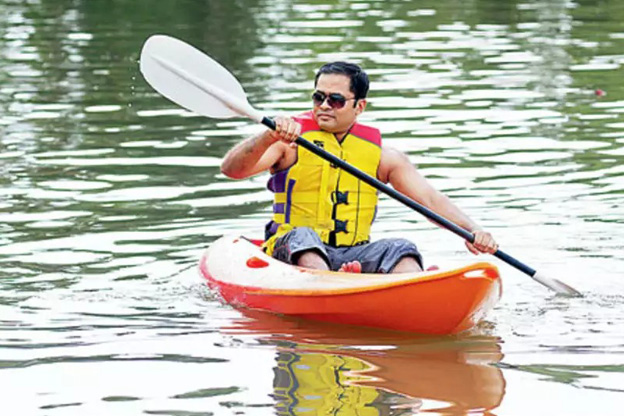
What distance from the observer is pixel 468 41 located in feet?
58.5

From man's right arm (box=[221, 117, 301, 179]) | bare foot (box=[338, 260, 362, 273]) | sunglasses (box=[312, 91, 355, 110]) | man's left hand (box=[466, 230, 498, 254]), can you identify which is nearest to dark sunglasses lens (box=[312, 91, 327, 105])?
sunglasses (box=[312, 91, 355, 110])

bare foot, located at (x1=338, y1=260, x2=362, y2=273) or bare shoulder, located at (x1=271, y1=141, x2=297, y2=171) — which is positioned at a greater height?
bare shoulder, located at (x1=271, y1=141, x2=297, y2=171)

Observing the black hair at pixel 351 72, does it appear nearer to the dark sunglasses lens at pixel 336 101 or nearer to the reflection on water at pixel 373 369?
the dark sunglasses lens at pixel 336 101

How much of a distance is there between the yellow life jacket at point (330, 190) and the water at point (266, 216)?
493 mm

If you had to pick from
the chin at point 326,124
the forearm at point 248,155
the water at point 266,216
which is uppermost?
the chin at point 326,124

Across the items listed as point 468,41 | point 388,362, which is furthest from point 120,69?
point 388,362

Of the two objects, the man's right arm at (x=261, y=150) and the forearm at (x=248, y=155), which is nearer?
the man's right arm at (x=261, y=150)

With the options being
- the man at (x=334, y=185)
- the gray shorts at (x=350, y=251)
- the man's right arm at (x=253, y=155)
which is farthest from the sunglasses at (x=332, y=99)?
the gray shorts at (x=350, y=251)

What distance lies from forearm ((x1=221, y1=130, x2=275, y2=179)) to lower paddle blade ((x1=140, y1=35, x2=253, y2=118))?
296mm

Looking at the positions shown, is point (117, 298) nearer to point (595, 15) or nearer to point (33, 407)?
point (33, 407)

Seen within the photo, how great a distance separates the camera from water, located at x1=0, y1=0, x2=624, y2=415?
5.13 metres

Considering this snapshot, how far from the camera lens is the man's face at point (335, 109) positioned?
20.6ft

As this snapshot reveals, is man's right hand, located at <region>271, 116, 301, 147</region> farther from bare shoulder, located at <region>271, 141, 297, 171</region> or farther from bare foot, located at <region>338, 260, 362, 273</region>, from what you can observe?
bare foot, located at <region>338, 260, 362, 273</region>

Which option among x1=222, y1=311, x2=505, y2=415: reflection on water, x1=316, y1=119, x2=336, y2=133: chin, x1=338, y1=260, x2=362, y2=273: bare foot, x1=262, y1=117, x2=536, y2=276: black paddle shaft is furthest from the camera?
x1=316, y1=119, x2=336, y2=133: chin
